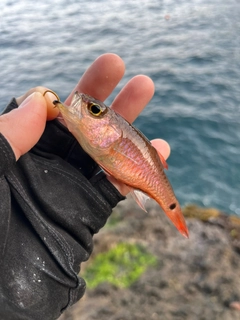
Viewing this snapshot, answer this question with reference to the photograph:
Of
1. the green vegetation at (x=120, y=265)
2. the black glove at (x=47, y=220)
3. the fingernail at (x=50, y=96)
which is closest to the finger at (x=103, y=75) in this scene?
the black glove at (x=47, y=220)

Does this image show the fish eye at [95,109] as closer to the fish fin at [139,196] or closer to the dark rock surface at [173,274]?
the fish fin at [139,196]

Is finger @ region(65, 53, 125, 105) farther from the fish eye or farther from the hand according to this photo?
the fish eye

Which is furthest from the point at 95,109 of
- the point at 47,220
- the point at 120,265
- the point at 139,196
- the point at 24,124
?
the point at 120,265

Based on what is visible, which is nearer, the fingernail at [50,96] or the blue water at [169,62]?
the fingernail at [50,96]

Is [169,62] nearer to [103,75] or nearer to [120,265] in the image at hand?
[120,265]

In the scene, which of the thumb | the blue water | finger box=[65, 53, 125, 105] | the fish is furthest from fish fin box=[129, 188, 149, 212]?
Result: the blue water

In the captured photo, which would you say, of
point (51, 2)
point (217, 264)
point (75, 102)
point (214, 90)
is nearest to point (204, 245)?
point (217, 264)

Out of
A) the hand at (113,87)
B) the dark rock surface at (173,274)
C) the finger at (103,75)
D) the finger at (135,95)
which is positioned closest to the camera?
the hand at (113,87)
